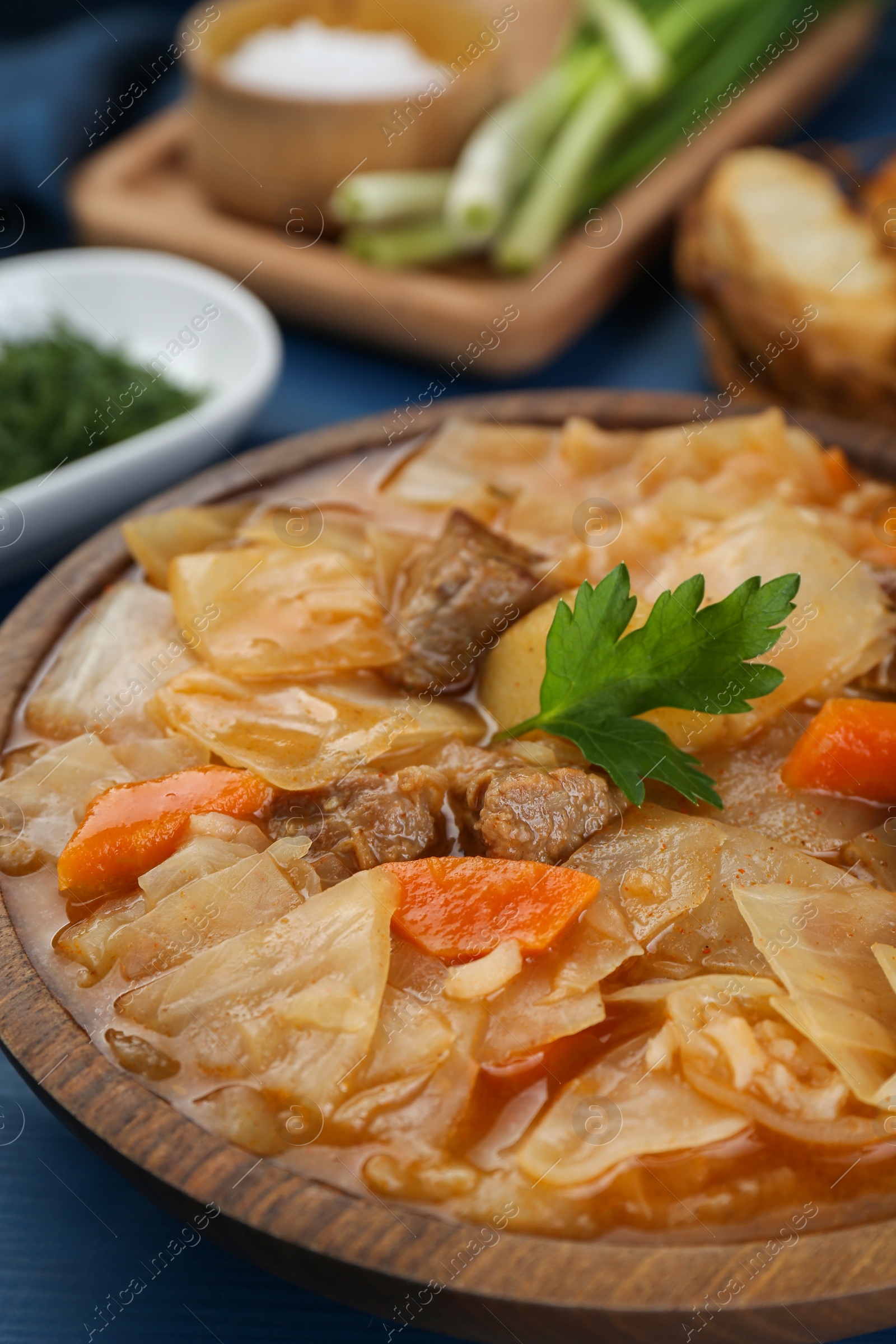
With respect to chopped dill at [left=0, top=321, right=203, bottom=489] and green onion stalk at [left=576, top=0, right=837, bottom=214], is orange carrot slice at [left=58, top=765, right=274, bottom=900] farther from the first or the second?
green onion stalk at [left=576, top=0, right=837, bottom=214]

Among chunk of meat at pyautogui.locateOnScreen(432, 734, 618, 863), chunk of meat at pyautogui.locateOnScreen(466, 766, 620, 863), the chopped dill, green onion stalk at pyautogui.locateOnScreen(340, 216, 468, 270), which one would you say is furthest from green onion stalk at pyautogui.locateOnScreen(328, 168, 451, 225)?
chunk of meat at pyautogui.locateOnScreen(466, 766, 620, 863)

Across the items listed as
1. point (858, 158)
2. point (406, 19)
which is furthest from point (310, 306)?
point (858, 158)

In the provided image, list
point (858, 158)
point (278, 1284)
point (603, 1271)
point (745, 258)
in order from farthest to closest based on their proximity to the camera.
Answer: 1. point (858, 158)
2. point (745, 258)
3. point (278, 1284)
4. point (603, 1271)

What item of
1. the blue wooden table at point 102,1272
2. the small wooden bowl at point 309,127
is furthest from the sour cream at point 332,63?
the blue wooden table at point 102,1272

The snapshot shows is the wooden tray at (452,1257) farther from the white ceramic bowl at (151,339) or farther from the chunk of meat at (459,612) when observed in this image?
the white ceramic bowl at (151,339)

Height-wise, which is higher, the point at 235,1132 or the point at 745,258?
the point at 235,1132

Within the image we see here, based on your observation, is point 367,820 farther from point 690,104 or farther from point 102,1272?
point 690,104

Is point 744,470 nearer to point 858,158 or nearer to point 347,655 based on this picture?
point 347,655
